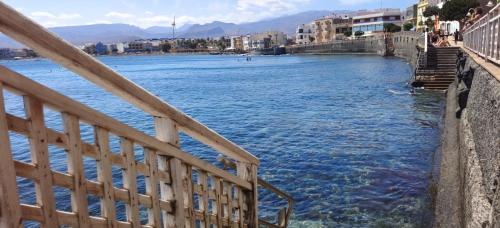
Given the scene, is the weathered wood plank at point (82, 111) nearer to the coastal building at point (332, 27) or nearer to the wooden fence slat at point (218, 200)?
Result: the wooden fence slat at point (218, 200)

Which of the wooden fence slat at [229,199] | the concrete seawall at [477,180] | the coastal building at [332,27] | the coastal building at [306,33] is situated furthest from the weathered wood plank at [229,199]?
the coastal building at [306,33]

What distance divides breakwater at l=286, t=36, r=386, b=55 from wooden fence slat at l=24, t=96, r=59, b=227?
99015mm

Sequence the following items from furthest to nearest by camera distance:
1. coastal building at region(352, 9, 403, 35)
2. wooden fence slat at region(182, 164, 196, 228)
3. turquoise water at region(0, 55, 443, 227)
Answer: coastal building at region(352, 9, 403, 35) < turquoise water at region(0, 55, 443, 227) < wooden fence slat at region(182, 164, 196, 228)

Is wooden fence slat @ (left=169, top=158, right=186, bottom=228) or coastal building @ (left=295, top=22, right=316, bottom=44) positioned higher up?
coastal building @ (left=295, top=22, right=316, bottom=44)

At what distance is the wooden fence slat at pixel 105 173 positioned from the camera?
257cm

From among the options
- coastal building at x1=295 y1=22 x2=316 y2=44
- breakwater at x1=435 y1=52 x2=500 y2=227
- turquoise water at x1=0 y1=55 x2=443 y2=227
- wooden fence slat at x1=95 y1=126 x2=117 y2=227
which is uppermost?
coastal building at x1=295 y1=22 x2=316 y2=44

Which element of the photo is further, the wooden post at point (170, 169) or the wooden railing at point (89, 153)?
→ the wooden post at point (170, 169)

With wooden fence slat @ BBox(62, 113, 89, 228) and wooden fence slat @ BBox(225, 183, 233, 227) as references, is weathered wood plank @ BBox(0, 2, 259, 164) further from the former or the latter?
wooden fence slat @ BBox(225, 183, 233, 227)

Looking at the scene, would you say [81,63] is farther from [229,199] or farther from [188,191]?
[229,199]

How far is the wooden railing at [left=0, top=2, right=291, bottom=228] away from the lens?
2098 millimetres

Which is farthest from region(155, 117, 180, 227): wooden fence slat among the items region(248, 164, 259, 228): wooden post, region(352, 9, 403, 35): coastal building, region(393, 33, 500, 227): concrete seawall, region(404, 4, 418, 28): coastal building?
region(352, 9, 403, 35): coastal building

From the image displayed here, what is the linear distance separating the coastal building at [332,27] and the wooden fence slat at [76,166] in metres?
161

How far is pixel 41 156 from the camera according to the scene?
2232 millimetres

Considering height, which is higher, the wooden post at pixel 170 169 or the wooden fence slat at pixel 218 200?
the wooden post at pixel 170 169
